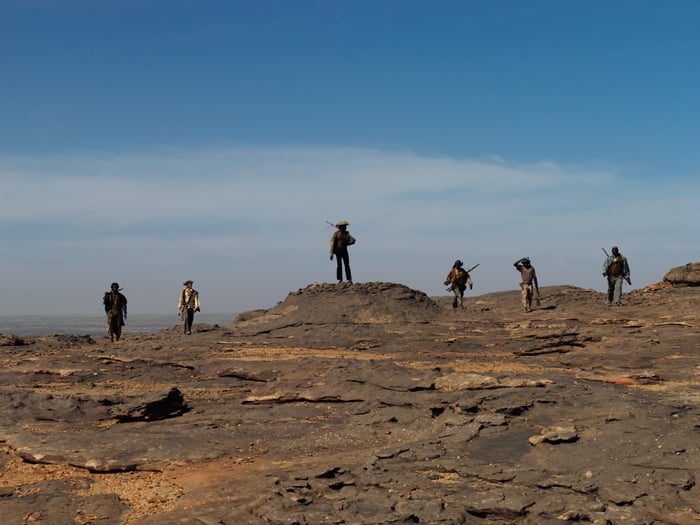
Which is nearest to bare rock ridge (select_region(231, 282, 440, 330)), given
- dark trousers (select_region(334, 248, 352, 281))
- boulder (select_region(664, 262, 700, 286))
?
dark trousers (select_region(334, 248, 352, 281))

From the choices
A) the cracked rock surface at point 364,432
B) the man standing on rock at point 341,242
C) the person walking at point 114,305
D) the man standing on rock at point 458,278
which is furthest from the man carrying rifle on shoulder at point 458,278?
the person walking at point 114,305

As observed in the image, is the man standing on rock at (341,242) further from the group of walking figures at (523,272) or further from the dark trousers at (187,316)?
the dark trousers at (187,316)

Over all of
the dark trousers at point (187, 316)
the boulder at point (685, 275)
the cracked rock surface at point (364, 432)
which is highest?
the boulder at point (685, 275)

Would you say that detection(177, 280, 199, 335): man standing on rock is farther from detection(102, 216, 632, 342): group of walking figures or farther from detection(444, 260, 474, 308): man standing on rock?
detection(444, 260, 474, 308): man standing on rock

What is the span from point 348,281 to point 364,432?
14474mm

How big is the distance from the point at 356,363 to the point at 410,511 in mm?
6363

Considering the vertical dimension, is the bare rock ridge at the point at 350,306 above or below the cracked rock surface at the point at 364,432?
above

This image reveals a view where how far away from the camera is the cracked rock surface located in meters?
5.72

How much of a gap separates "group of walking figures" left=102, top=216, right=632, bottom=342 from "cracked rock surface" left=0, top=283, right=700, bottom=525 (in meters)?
3.10

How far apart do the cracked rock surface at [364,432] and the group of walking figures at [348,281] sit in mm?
3103

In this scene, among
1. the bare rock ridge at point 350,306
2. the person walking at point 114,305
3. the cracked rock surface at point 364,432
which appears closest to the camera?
the cracked rock surface at point 364,432

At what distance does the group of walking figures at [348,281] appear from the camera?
62.2 feet

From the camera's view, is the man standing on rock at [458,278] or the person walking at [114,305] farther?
the man standing on rock at [458,278]

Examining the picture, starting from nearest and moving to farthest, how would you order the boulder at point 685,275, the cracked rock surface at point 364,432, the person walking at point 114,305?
the cracked rock surface at point 364,432, the person walking at point 114,305, the boulder at point 685,275
